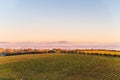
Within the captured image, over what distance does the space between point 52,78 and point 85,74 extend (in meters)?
7.83

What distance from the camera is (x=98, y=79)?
1807 inches

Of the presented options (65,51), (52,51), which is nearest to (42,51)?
(52,51)

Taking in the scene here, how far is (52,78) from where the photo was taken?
47375mm

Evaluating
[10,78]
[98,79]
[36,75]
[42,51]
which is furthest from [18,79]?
[42,51]

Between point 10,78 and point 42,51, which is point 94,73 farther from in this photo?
point 42,51

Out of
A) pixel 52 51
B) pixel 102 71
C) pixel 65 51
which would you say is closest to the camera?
pixel 102 71

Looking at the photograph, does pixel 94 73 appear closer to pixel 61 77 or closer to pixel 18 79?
pixel 61 77

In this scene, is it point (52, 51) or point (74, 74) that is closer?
point (74, 74)

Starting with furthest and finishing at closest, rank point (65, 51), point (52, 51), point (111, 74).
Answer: point (52, 51) < point (65, 51) < point (111, 74)

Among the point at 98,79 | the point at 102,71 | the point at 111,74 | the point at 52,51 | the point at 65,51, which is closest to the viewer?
the point at 98,79

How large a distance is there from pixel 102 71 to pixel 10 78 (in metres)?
21.2

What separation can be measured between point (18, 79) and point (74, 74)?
40.7 feet

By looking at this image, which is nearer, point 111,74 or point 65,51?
point 111,74

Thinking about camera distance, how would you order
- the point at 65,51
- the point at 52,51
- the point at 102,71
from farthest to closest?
1. the point at 52,51
2. the point at 65,51
3. the point at 102,71
